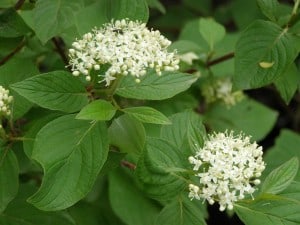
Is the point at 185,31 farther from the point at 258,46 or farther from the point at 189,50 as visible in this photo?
the point at 258,46

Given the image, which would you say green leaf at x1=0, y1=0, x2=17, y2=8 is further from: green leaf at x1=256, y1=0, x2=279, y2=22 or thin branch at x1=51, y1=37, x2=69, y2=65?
green leaf at x1=256, y1=0, x2=279, y2=22

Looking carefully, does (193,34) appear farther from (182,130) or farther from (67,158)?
(67,158)

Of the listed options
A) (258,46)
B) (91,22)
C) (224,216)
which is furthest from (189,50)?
(224,216)

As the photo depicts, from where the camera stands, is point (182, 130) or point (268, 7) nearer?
point (182, 130)

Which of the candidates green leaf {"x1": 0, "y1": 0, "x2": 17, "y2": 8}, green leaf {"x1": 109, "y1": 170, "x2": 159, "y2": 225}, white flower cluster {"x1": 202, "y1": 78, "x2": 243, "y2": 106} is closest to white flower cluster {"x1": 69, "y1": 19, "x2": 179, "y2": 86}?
green leaf {"x1": 0, "y1": 0, "x2": 17, "y2": 8}

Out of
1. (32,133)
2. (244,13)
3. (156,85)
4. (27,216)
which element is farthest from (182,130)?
(244,13)

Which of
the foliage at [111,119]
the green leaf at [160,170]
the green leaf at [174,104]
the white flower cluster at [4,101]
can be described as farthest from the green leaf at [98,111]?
the green leaf at [174,104]
